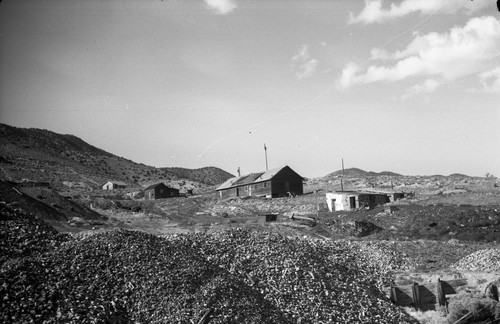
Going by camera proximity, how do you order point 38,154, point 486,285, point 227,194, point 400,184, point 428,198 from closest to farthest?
point 486,285
point 428,198
point 227,194
point 400,184
point 38,154

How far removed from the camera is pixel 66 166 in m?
95.0

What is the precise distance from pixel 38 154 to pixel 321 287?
101 meters

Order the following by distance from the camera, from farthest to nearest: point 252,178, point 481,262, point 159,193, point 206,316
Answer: point 159,193, point 252,178, point 481,262, point 206,316

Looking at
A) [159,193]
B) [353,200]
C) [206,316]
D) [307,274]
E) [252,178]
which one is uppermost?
[252,178]

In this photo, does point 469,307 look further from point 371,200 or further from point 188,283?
point 371,200

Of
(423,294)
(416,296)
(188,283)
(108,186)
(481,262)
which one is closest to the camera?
(188,283)

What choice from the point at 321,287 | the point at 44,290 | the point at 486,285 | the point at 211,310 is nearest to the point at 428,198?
the point at 486,285

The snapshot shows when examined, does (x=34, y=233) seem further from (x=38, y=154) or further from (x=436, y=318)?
(x=38, y=154)

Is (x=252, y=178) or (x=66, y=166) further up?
(x=66, y=166)

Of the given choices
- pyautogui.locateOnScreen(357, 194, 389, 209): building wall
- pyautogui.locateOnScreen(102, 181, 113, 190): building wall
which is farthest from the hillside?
pyautogui.locateOnScreen(357, 194, 389, 209): building wall

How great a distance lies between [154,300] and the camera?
11773 mm

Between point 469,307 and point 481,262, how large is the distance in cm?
607

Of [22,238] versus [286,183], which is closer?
[22,238]

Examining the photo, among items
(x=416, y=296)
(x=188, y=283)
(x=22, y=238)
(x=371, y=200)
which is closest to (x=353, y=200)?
(x=371, y=200)
